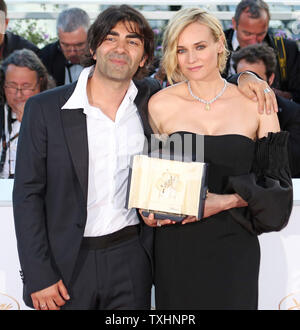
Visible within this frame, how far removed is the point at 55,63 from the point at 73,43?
0.77 feet

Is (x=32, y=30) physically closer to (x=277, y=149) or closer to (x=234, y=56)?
(x=234, y=56)

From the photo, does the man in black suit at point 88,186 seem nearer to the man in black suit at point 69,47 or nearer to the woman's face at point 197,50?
the woman's face at point 197,50

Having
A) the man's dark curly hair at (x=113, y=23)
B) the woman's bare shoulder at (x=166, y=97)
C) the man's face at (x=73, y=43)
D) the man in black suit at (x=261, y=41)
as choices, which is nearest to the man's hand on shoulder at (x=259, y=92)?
the woman's bare shoulder at (x=166, y=97)

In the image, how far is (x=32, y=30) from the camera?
5496 millimetres

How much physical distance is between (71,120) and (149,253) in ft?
2.36

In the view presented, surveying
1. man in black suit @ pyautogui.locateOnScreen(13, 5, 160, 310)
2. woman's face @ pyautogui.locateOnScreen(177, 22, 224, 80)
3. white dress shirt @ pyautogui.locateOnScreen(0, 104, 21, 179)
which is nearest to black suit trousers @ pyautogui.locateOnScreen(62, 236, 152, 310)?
man in black suit @ pyautogui.locateOnScreen(13, 5, 160, 310)

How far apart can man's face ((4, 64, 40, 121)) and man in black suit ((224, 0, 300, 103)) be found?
1753 millimetres

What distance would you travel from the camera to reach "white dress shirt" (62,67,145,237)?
2447mm

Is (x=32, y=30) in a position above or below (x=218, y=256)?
above

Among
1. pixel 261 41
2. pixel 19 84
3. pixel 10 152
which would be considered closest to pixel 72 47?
pixel 19 84

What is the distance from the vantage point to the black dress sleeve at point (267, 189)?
2410mm

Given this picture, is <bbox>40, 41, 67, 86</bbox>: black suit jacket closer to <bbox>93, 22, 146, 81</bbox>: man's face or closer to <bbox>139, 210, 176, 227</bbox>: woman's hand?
<bbox>93, 22, 146, 81</bbox>: man's face
